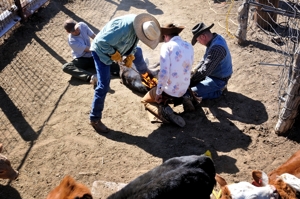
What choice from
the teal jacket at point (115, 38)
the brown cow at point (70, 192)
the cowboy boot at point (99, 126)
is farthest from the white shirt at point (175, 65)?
the brown cow at point (70, 192)

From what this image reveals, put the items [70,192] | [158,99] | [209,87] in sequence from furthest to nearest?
1. [209,87]
2. [158,99]
3. [70,192]

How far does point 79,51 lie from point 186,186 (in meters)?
4.55

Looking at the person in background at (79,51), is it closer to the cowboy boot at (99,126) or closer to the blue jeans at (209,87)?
the cowboy boot at (99,126)

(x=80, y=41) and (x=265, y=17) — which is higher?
(x=265, y=17)

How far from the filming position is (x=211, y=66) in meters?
6.38

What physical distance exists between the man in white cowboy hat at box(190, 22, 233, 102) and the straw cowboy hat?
104 centimetres

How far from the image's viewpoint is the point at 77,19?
967 cm

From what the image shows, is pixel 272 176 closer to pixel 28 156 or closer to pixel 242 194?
pixel 242 194

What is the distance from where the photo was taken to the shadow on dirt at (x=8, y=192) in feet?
16.9

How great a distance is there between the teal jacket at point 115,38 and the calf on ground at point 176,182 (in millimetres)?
2247

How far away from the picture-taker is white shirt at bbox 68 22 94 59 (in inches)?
295

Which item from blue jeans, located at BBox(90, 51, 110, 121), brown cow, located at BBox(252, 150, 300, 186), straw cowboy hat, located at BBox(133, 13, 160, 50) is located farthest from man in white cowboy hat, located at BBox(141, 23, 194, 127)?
brown cow, located at BBox(252, 150, 300, 186)

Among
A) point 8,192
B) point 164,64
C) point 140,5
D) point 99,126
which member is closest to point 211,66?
point 164,64

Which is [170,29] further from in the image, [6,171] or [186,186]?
[6,171]
